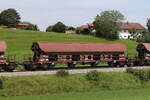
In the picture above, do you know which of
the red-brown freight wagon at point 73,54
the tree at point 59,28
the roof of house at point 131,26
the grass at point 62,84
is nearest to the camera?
the grass at point 62,84

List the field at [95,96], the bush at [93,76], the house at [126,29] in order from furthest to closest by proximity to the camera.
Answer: the house at [126,29], the bush at [93,76], the field at [95,96]

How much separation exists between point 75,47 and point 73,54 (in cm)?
89

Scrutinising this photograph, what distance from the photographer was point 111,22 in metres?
112

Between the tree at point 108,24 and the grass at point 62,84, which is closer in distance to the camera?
the grass at point 62,84

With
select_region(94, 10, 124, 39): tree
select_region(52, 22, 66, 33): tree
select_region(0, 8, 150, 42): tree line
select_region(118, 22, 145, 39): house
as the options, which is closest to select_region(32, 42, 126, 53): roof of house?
select_region(0, 8, 150, 42): tree line

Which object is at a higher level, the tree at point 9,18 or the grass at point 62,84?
the tree at point 9,18

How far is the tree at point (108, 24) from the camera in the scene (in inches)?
3979

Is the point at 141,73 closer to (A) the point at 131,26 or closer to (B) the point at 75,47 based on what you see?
(B) the point at 75,47

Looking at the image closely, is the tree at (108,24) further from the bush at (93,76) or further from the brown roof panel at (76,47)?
the bush at (93,76)

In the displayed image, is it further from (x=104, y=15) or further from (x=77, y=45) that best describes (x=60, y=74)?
(x=104, y=15)

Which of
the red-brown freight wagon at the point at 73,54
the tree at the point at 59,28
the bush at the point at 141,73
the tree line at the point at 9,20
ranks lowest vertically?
the bush at the point at 141,73

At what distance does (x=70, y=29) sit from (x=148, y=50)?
4419 inches

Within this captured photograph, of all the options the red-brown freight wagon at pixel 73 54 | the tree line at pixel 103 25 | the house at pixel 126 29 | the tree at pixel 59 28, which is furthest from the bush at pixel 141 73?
the house at pixel 126 29

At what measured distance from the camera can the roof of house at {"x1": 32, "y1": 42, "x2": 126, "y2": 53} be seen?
3988 cm
